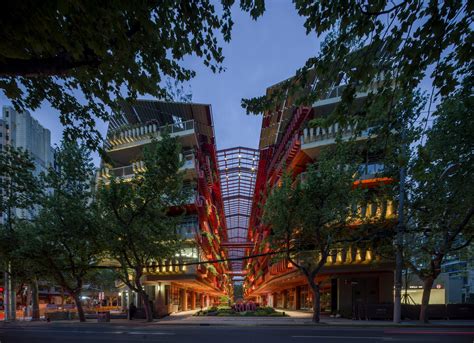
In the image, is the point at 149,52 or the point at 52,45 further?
the point at 149,52

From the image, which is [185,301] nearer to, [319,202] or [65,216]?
[65,216]

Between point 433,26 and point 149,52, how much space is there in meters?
4.50

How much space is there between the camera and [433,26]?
4117mm

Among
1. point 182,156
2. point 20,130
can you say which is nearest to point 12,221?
point 182,156

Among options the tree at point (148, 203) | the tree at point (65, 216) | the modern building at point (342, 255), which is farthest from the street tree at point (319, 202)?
the tree at point (65, 216)

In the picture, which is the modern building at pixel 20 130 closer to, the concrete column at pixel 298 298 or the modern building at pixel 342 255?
the concrete column at pixel 298 298

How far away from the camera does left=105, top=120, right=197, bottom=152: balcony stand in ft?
105

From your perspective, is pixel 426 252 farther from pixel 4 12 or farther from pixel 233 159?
pixel 233 159

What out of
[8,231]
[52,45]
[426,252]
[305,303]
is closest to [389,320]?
[426,252]

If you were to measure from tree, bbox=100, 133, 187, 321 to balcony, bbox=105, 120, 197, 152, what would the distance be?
1238 centimetres

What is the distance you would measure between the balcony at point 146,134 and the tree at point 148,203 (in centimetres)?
1238

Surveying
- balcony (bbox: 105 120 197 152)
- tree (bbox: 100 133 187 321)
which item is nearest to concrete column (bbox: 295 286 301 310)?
balcony (bbox: 105 120 197 152)

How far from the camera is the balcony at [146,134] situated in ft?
105

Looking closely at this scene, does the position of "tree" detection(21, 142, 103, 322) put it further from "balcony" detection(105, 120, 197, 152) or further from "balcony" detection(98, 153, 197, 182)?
"balcony" detection(105, 120, 197, 152)
